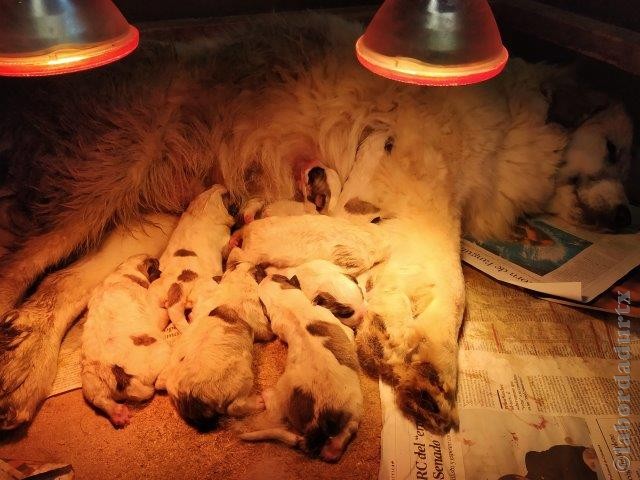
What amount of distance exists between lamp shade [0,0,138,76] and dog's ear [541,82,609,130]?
70.2 inches

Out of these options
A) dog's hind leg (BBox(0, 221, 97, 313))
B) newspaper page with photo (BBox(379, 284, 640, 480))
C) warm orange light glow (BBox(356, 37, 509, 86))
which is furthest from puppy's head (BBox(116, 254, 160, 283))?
warm orange light glow (BBox(356, 37, 509, 86))

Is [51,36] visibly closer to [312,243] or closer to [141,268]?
[141,268]

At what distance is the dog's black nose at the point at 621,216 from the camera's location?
2.16m

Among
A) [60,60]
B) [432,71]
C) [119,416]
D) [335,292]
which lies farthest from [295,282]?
[60,60]

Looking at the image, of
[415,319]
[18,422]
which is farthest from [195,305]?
[415,319]

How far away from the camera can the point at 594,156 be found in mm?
2160

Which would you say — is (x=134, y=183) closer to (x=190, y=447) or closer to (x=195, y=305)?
(x=195, y=305)

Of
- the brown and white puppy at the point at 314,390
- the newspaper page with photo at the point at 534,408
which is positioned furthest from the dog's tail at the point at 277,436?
the newspaper page with photo at the point at 534,408

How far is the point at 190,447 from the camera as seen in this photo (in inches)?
57.4

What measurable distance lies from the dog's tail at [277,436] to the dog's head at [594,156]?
1614mm

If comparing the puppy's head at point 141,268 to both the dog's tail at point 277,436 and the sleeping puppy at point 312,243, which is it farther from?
the dog's tail at point 277,436

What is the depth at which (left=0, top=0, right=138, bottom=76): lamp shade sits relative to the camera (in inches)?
44.8

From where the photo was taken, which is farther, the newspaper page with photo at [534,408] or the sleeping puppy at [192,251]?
the sleeping puppy at [192,251]

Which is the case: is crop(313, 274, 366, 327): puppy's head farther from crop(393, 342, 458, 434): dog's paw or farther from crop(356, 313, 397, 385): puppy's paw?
crop(393, 342, 458, 434): dog's paw
